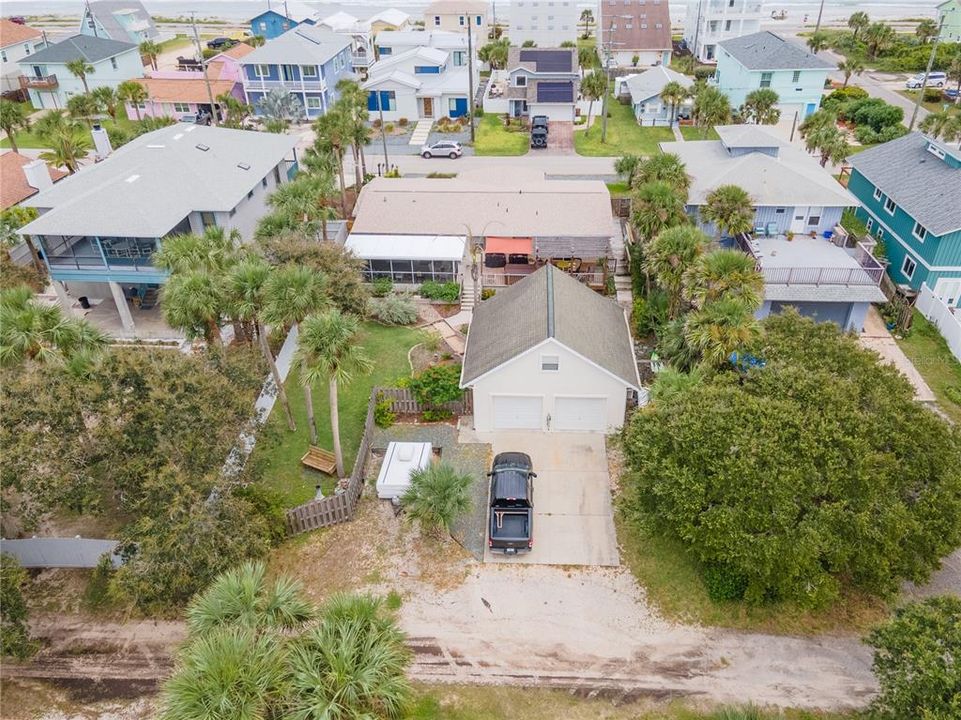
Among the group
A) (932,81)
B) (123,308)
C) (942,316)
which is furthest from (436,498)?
(932,81)

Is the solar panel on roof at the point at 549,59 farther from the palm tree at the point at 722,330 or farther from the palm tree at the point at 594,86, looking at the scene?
the palm tree at the point at 722,330

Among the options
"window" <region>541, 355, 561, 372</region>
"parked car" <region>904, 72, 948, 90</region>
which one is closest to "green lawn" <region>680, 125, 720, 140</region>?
"parked car" <region>904, 72, 948, 90</region>

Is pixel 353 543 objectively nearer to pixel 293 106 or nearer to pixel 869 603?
pixel 869 603

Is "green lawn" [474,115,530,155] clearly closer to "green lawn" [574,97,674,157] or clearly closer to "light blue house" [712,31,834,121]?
"green lawn" [574,97,674,157]

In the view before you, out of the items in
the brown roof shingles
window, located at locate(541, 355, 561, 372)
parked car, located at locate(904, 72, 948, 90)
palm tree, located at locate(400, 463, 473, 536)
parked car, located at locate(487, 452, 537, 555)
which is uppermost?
the brown roof shingles

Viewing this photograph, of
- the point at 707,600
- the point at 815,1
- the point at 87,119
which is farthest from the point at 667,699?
the point at 815,1

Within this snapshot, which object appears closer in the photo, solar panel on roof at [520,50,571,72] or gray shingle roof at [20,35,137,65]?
solar panel on roof at [520,50,571,72]
